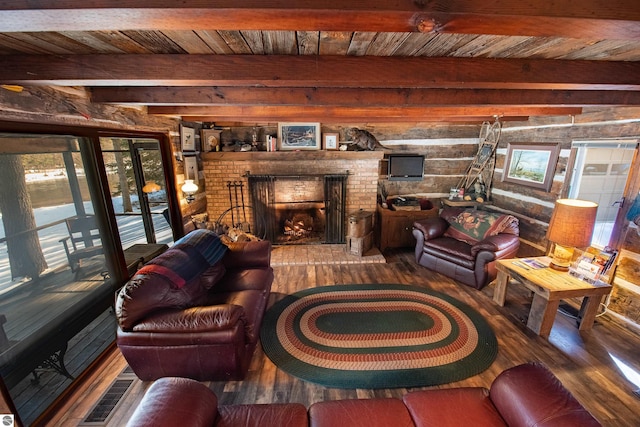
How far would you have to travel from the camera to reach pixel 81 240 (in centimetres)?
257

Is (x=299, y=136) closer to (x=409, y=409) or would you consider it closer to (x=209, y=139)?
(x=209, y=139)

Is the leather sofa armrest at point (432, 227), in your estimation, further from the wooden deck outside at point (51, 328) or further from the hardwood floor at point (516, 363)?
the wooden deck outside at point (51, 328)

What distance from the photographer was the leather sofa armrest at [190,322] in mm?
1885

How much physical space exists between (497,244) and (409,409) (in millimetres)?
2575

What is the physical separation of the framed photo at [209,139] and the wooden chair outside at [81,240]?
2.17 meters

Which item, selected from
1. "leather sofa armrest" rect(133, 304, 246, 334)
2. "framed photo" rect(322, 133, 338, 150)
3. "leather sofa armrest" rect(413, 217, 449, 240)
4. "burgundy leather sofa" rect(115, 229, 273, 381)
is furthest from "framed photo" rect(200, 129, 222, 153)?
"leather sofa armrest" rect(413, 217, 449, 240)

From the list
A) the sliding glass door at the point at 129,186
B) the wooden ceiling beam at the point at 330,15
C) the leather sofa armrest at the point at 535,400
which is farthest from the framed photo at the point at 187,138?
the leather sofa armrest at the point at 535,400

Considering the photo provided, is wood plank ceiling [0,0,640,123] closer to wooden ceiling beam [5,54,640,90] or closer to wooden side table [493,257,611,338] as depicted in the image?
wooden ceiling beam [5,54,640,90]

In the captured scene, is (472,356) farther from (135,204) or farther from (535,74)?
(135,204)

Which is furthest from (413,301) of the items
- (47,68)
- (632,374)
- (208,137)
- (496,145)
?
(208,137)

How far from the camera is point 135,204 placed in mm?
5426

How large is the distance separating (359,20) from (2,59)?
1931 mm

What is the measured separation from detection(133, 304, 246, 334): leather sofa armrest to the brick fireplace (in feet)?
9.43

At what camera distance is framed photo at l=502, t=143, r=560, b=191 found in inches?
135
